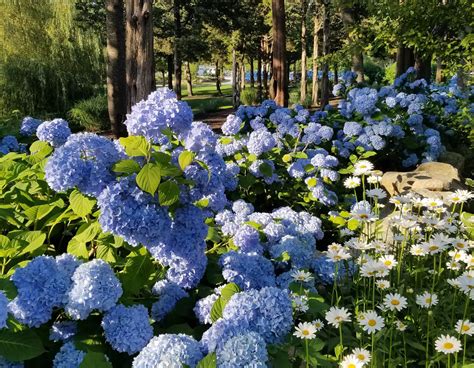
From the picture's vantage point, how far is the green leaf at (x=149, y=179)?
4.83 feet

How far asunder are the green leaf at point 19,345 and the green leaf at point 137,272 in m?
0.37

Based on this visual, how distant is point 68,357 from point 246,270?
2.49ft

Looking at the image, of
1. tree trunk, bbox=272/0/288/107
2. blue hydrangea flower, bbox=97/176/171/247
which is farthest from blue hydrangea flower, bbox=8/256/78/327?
tree trunk, bbox=272/0/288/107

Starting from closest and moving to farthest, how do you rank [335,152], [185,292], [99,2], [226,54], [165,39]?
[185,292]
[335,152]
[99,2]
[165,39]
[226,54]

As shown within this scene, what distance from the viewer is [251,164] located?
155 inches

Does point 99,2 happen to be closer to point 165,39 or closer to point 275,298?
point 165,39

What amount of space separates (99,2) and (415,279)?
17.0 meters

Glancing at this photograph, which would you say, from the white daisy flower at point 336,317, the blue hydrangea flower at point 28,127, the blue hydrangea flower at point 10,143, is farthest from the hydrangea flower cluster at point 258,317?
the blue hydrangea flower at point 28,127

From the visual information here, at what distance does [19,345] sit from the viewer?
1373mm

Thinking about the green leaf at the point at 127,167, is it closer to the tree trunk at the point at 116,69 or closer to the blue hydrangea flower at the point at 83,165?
the blue hydrangea flower at the point at 83,165

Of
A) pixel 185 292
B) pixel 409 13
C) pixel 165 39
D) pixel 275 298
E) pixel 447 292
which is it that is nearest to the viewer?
pixel 275 298

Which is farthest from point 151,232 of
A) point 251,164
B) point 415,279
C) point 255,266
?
point 251,164

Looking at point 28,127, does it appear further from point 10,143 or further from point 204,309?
point 204,309

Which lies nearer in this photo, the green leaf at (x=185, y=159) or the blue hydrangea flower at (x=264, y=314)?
the blue hydrangea flower at (x=264, y=314)
